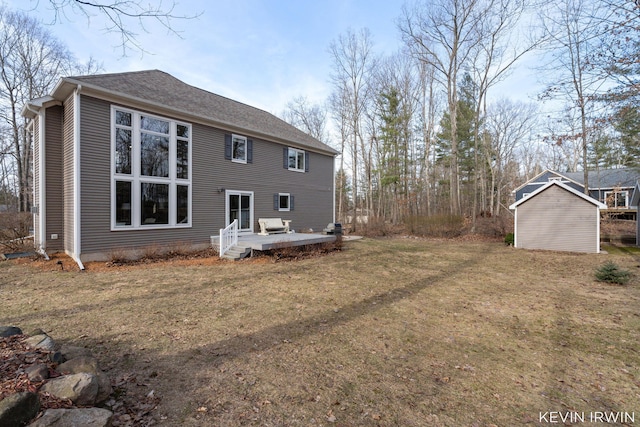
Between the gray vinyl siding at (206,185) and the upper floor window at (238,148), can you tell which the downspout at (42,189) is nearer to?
the gray vinyl siding at (206,185)

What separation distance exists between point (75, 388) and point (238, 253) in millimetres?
7296

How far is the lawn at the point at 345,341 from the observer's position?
99.8 inches

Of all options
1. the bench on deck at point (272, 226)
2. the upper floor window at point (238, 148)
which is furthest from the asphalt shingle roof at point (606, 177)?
the upper floor window at point (238, 148)

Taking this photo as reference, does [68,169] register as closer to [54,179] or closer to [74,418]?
[54,179]

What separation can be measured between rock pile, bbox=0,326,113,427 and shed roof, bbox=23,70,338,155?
8.04 m

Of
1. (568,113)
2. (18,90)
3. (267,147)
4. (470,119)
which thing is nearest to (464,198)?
(470,119)

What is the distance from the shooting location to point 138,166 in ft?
30.5

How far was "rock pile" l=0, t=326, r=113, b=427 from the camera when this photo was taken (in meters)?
1.84

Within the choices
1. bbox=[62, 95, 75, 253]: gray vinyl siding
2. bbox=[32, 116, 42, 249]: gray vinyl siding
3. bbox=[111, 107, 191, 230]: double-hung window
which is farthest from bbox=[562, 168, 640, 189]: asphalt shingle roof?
bbox=[32, 116, 42, 249]: gray vinyl siding

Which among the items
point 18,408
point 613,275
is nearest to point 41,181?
point 18,408

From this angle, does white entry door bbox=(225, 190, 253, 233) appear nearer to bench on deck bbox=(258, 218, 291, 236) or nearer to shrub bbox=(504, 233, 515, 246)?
bench on deck bbox=(258, 218, 291, 236)

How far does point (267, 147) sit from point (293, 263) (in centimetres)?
672

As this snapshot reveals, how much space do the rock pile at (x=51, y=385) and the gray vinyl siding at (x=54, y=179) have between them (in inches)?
327

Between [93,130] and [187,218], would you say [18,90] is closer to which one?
[93,130]
